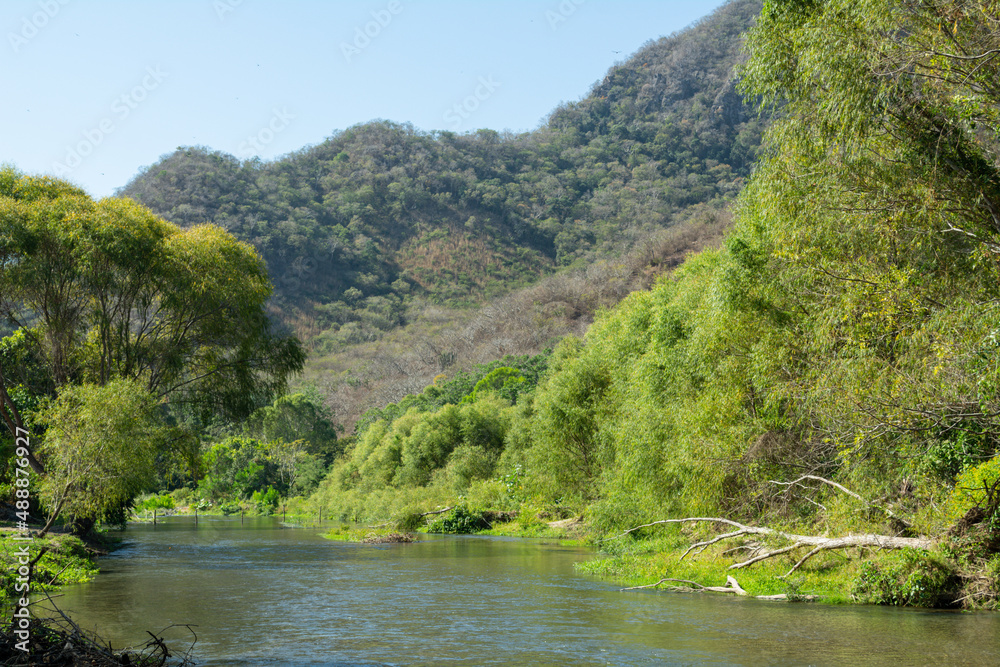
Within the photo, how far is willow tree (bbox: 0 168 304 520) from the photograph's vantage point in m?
26.1

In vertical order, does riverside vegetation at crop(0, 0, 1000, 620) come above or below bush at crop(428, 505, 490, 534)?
above

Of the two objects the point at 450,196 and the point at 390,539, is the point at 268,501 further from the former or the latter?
the point at 450,196

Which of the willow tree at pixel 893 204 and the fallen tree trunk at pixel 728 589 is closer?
the willow tree at pixel 893 204

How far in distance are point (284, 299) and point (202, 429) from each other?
112 metres

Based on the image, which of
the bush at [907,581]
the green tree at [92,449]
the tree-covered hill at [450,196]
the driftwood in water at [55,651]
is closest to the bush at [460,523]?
the green tree at [92,449]

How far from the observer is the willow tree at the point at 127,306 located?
85.7 ft

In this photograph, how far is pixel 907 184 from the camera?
46.5 feet

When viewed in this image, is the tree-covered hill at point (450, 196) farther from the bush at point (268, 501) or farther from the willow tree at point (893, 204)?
the willow tree at point (893, 204)

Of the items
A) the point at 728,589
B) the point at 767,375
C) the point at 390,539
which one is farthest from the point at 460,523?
the point at 767,375

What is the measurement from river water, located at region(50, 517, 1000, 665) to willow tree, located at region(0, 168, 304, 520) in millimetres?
7703

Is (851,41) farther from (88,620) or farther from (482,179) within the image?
(482,179)

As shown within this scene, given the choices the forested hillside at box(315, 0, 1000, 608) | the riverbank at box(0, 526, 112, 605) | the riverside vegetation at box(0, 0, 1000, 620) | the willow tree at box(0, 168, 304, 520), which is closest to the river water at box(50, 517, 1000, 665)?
the riverbank at box(0, 526, 112, 605)

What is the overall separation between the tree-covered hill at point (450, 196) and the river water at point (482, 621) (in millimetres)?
115476

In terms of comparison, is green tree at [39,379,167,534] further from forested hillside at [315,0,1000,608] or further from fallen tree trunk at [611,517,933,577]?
fallen tree trunk at [611,517,933,577]
